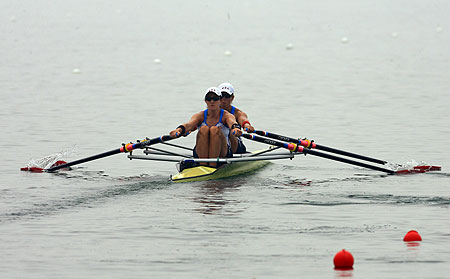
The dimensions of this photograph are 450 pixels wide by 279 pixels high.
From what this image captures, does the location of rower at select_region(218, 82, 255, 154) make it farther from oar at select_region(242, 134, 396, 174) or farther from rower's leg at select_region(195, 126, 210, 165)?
rower's leg at select_region(195, 126, 210, 165)

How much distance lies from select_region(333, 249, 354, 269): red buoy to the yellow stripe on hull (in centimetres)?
589

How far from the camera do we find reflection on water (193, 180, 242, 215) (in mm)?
13938

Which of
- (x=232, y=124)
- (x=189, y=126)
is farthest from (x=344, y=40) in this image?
(x=189, y=126)

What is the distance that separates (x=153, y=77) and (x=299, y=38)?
18749 mm

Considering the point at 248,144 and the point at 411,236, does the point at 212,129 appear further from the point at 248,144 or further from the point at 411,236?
the point at 248,144

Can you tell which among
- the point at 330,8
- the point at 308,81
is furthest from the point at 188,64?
the point at 330,8

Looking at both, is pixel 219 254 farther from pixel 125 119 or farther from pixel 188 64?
pixel 188 64

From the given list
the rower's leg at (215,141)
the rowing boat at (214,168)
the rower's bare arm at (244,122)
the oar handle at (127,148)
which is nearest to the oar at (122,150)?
the oar handle at (127,148)

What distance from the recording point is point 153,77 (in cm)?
3769

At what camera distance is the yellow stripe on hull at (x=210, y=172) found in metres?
16.3

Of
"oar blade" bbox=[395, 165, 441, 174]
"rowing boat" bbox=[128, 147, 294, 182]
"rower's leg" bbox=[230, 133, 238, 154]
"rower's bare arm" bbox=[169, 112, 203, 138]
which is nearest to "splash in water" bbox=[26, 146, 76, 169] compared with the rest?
"rowing boat" bbox=[128, 147, 294, 182]

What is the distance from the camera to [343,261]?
34.9ft

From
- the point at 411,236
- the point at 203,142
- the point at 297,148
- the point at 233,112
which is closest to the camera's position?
the point at 411,236

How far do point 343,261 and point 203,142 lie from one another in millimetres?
6462
